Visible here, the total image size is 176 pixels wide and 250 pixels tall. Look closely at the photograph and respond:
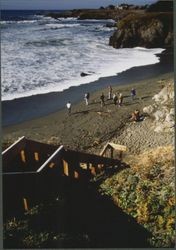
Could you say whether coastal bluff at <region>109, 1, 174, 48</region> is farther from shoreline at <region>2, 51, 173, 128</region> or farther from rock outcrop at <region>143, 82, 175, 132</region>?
rock outcrop at <region>143, 82, 175, 132</region>

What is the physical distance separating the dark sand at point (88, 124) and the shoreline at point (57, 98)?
33 cm

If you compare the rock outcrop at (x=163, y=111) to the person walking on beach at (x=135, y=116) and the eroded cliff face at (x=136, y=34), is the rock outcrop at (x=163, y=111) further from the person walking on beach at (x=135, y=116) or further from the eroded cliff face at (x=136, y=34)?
the eroded cliff face at (x=136, y=34)

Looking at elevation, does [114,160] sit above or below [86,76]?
below

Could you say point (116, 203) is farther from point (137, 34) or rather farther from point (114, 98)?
point (137, 34)

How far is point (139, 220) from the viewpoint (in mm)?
8383

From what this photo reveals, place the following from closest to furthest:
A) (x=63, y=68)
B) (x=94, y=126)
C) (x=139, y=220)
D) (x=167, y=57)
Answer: (x=139, y=220) < (x=94, y=126) < (x=167, y=57) < (x=63, y=68)

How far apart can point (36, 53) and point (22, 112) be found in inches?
334

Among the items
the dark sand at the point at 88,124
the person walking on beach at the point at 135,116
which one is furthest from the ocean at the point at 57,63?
the person walking on beach at the point at 135,116

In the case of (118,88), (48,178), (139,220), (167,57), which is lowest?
(139,220)

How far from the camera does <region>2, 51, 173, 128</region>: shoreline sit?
13977 millimetres

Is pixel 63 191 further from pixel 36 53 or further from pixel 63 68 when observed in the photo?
pixel 36 53

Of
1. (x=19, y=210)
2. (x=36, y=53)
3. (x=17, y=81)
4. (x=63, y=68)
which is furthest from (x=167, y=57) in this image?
(x=19, y=210)

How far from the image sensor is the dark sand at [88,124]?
11922mm

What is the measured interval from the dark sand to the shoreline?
325 mm
